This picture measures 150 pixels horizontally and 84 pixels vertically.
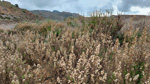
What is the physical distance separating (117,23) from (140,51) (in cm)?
366

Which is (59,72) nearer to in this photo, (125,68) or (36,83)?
(36,83)

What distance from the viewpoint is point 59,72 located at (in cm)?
257

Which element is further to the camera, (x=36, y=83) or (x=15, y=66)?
(x=15, y=66)

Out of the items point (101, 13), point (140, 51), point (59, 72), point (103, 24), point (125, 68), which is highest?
point (101, 13)

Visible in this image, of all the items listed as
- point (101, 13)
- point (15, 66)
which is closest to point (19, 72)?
point (15, 66)

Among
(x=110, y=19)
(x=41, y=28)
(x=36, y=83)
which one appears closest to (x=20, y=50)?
(x=36, y=83)

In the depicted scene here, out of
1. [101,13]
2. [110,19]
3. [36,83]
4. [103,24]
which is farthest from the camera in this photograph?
[101,13]

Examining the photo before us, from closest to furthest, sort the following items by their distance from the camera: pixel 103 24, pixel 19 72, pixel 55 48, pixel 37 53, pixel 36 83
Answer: pixel 36 83 < pixel 19 72 < pixel 37 53 < pixel 55 48 < pixel 103 24

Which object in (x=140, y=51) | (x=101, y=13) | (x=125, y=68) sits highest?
(x=101, y=13)

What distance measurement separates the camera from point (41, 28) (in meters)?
6.64

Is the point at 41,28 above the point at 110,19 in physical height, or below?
below

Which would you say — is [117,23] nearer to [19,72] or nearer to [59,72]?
[59,72]

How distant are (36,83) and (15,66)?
0.49m

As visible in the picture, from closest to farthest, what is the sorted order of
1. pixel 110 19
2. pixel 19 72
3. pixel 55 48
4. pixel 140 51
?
pixel 19 72 < pixel 140 51 < pixel 55 48 < pixel 110 19
